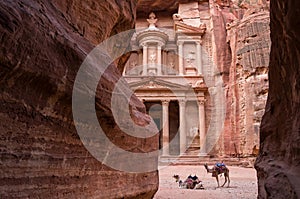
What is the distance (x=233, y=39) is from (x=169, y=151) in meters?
9.83

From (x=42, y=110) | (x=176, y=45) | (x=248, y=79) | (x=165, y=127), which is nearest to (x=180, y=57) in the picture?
(x=176, y=45)

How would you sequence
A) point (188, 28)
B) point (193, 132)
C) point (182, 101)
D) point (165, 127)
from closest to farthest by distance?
point (165, 127) → point (182, 101) → point (193, 132) → point (188, 28)

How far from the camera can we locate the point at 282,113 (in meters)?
2.21

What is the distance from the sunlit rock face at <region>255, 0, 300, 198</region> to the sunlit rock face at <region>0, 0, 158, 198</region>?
4.47ft

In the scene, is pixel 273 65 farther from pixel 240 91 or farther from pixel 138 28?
pixel 138 28

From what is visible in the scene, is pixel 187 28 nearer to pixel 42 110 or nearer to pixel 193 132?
pixel 193 132

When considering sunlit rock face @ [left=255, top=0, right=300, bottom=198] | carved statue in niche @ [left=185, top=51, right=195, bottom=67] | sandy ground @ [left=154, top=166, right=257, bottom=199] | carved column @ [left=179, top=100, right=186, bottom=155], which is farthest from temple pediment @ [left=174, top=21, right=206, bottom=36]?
sunlit rock face @ [left=255, top=0, right=300, bottom=198]

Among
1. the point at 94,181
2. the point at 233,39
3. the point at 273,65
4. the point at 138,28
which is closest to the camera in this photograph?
the point at 273,65

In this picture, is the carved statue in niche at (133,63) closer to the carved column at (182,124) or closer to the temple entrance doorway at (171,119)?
the temple entrance doorway at (171,119)

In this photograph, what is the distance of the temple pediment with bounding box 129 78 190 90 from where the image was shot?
22.6m

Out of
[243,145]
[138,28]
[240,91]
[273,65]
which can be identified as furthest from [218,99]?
[273,65]

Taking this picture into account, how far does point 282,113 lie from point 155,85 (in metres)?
20.5

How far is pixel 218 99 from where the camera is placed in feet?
76.7

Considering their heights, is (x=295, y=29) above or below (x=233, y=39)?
below
